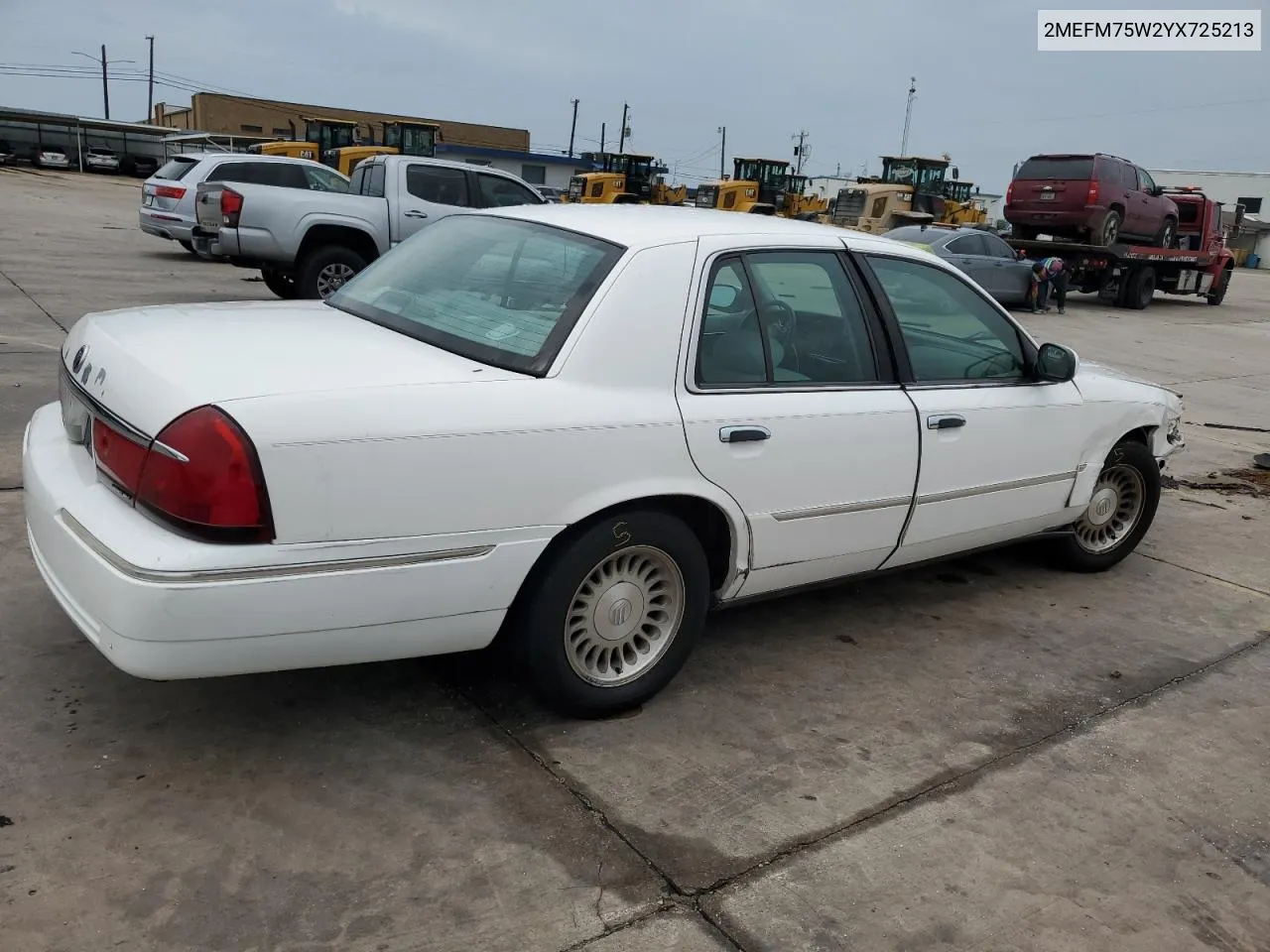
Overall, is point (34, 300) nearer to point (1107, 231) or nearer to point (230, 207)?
point (230, 207)

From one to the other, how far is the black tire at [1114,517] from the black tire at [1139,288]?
18.8m

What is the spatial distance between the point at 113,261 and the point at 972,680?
14.4 metres

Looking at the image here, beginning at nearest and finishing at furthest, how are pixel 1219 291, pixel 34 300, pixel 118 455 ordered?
pixel 118 455 → pixel 34 300 → pixel 1219 291


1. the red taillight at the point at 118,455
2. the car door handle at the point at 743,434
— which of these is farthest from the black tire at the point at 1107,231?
the red taillight at the point at 118,455

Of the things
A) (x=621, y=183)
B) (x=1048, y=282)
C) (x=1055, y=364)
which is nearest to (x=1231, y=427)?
(x=1055, y=364)

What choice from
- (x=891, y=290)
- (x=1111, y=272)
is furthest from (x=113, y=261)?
(x=1111, y=272)

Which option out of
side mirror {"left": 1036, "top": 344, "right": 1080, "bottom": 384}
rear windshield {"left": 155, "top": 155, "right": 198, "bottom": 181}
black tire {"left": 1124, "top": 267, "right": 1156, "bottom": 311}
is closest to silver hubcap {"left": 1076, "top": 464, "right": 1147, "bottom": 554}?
side mirror {"left": 1036, "top": 344, "right": 1080, "bottom": 384}

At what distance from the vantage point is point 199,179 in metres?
14.8

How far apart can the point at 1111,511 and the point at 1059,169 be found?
59.5 feet

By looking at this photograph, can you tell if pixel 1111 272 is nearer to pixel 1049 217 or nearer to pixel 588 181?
pixel 1049 217

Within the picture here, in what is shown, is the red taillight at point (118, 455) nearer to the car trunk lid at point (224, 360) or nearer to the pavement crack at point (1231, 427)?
the car trunk lid at point (224, 360)

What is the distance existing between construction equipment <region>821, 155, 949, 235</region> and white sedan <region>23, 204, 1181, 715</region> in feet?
69.0

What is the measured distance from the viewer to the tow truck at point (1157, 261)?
2119 cm

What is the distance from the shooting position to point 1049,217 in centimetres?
2103
